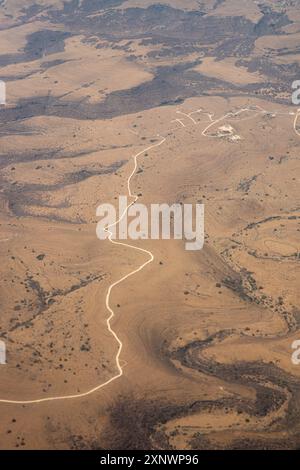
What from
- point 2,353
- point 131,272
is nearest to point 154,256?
point 131,272

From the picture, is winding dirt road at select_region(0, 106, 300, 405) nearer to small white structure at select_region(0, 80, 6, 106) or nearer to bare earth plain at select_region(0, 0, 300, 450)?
bare earth plain at select_region(0, 0, 300, 450)

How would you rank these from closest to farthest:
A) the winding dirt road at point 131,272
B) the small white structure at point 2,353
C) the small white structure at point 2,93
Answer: the winding dirt road at point 131,272
the small white structure at point 2,353
the small white structure at point 2,93

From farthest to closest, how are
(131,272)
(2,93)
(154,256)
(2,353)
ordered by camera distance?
1. (2,93)
2. (154,256)
3. (131,272)
4. (2,353)

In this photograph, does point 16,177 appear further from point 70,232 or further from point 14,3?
point 14,3

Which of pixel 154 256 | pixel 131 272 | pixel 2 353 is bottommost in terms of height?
pixel 2 353

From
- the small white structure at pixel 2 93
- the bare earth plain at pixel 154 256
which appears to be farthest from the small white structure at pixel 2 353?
the small white structure at pixel 2 93

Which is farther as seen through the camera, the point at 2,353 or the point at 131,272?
the point at 131,272

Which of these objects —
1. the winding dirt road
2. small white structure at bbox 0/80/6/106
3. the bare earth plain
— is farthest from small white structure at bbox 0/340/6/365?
small white structure at bbox 0/80/6/106

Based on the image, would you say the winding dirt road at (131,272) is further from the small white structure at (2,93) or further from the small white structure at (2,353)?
the small white structure at (2,93)

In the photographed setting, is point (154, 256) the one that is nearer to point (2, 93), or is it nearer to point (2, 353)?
point (2, 353)
